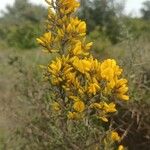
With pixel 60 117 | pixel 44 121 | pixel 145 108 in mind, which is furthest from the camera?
pixel 145 108

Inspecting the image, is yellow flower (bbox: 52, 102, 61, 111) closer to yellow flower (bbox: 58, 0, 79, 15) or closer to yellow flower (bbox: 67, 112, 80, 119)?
yellow flower (bbox: 67, 112, 80, 119)

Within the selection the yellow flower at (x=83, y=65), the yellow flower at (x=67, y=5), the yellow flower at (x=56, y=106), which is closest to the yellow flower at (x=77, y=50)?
the yellow flower at (x=83, y=65)

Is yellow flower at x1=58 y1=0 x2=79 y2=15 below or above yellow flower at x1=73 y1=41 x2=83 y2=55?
below

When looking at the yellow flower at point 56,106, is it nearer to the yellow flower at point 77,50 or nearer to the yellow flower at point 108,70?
the yellow flower at point 77,50

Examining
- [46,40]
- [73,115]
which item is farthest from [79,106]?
[46,40]

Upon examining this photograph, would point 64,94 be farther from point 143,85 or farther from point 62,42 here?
point 143,85

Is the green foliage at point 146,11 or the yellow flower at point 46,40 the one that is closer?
the yellow flower at point 46,40

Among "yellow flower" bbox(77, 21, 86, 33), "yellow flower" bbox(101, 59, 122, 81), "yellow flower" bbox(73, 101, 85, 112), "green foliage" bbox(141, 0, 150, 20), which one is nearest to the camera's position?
"yellow flower" bbox(101, 59, 122, 81)

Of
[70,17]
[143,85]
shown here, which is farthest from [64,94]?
[143,85]

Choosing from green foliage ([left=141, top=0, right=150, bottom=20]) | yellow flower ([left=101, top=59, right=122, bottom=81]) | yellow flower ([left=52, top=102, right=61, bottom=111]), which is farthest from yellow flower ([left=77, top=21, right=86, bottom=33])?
green foliage ([left=141, top=0, right=150, bottom=20])
